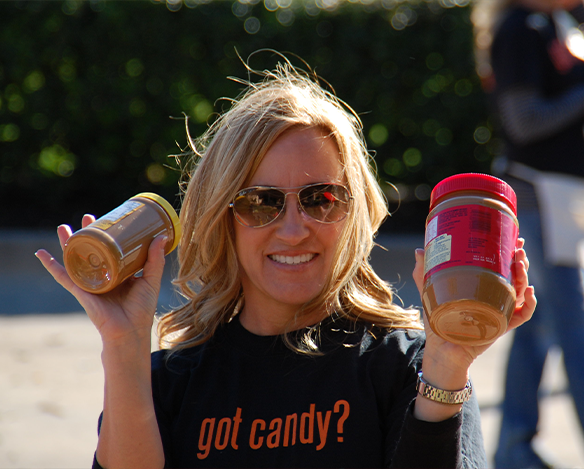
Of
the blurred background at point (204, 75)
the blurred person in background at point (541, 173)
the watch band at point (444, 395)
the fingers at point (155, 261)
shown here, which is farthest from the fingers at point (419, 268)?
the blurred background at point (204, 75)

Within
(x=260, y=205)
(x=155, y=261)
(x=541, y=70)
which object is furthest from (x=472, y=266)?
(x=541, y=70)

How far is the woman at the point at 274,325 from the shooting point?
5.77 feet

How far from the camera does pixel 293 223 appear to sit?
193 centimetres

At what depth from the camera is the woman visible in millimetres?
1760

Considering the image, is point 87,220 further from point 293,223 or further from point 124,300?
point 293,223

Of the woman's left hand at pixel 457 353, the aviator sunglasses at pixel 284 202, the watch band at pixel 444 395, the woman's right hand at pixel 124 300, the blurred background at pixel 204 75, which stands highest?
the blurred background at pixel 204 75

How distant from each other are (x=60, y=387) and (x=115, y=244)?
3.29m

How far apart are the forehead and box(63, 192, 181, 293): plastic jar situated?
33 cm

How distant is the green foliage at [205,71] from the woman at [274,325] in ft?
21.2

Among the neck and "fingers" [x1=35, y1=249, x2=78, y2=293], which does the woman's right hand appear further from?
the neck

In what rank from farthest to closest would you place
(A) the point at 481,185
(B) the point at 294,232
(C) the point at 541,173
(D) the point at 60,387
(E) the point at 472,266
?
(D) the point at 60,387 → (C) the point at 541,173 → (B) the point at 294,232 → (A) the point at 481,185 → (E) the point at 472,266

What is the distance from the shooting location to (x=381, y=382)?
1.81 m

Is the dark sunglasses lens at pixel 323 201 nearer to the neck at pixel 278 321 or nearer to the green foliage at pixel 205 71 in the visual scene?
the neck at pixel 278 321

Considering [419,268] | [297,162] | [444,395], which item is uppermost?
[297,162]
